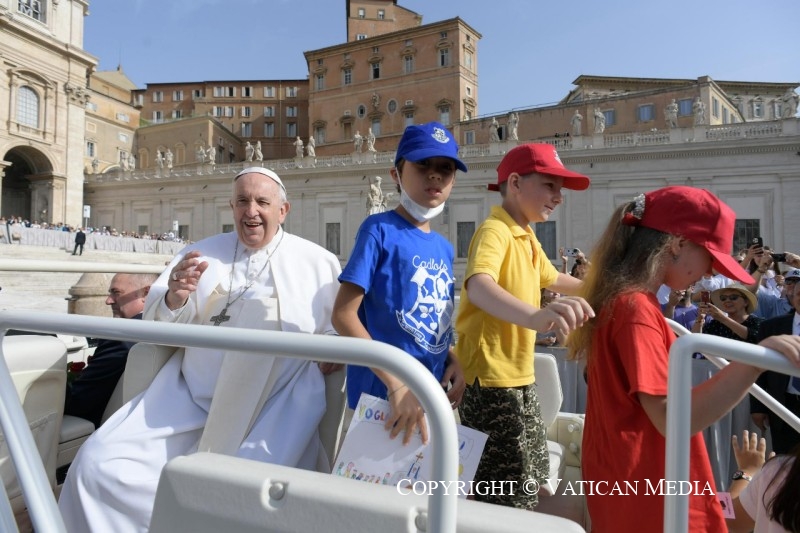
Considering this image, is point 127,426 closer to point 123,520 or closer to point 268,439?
point 123,520

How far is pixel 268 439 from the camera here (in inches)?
88.0

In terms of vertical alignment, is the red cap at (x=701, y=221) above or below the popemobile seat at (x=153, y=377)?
above

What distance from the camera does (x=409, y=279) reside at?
2.17m

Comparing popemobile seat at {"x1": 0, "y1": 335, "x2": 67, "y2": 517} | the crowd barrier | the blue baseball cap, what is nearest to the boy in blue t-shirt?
the blue baseball cap

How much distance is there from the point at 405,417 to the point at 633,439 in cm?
70

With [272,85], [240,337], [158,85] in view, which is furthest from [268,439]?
[158,85]

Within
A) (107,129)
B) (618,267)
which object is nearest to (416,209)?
(618,267)

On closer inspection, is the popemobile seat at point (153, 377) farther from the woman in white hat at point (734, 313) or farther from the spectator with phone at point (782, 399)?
the woman in white hat at point (734, 313)

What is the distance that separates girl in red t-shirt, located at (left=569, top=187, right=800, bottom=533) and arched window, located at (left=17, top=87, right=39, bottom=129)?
159 feet

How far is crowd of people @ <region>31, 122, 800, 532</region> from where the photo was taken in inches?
61.2

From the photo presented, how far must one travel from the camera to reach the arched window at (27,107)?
38750 millimetres

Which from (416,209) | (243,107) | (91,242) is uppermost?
(243,107)

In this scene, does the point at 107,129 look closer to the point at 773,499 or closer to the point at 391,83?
the point at 391,83

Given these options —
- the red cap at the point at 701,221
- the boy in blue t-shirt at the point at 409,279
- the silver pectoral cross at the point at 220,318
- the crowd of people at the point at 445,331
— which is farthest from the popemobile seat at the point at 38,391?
the red cap at the point at 701,221
